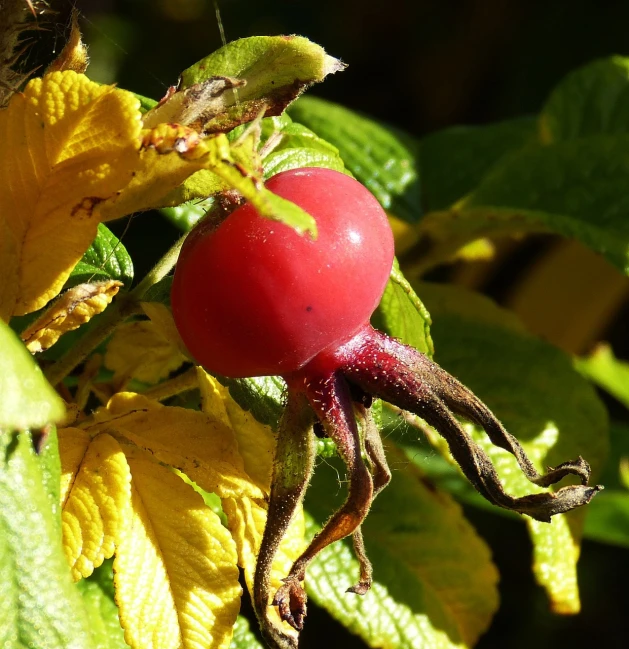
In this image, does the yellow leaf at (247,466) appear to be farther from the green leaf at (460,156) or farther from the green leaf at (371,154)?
the green leaf at (460,156)

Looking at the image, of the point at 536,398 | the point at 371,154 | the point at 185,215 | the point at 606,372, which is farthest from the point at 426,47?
the point at 185,215

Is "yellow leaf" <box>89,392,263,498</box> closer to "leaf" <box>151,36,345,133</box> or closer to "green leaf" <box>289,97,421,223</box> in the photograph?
"leaf" <box>151,36,345,133</box>

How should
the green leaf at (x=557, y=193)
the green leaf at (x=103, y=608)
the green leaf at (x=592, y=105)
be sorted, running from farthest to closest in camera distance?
the green leaf at (x=592, y=105) → the green leaf at (x=557, y=193) → the green leaf at (x=103, y=608)

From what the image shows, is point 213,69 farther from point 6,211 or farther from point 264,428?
point 264,428

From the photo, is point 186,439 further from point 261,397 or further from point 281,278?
point 281,278

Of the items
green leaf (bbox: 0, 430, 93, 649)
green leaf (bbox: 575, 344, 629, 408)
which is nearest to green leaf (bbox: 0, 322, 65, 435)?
green leaf (bbox: 0, 430, 93, 649)

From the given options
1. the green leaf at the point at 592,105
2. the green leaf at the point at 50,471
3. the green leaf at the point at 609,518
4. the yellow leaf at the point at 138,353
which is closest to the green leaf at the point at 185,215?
the yellow leaf at the point at 138,353

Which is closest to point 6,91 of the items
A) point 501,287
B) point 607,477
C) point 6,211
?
point 6,211
